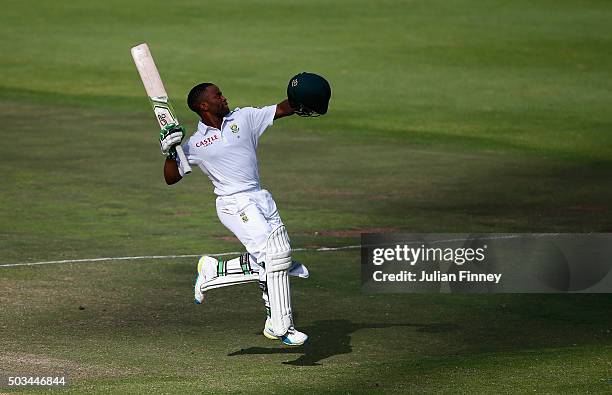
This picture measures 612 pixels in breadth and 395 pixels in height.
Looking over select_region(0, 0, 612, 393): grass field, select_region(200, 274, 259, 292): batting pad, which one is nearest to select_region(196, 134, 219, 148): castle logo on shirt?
select_region(200, 274, 259, 292): batting pad

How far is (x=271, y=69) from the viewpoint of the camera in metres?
36.8

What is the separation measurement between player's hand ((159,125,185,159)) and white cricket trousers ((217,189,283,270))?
2.21 ft

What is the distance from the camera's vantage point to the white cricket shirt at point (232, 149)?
1141 cm

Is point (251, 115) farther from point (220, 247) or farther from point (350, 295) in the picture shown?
point (220, 247)

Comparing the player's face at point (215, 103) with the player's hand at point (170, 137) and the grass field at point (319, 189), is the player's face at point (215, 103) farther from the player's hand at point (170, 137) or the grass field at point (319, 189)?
the grass field at point (319, 189)

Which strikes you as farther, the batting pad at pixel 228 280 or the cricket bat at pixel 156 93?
the batting pad at pixel 228 280

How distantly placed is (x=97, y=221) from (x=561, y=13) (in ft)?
106

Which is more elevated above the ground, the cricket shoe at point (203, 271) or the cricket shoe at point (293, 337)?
the cricket shoe at point (203, 271)

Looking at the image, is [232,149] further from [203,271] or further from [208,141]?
[203,271]

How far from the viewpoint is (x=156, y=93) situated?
1145 cm

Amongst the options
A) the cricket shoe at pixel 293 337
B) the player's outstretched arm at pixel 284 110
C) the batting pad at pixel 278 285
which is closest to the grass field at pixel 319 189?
the cricket shoe at pixel 293 337

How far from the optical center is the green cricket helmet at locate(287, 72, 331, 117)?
11203mm

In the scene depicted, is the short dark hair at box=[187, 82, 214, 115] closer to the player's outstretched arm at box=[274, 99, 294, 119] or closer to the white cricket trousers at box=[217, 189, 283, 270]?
the player's outstretched arm at box=[274, 99, 294, 119]

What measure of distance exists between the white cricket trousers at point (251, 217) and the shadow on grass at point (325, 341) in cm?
103
